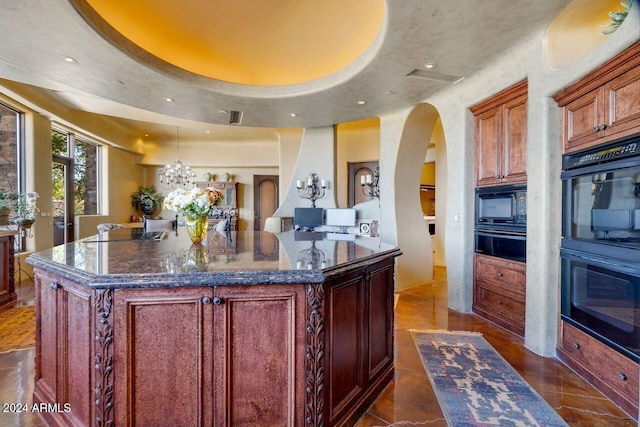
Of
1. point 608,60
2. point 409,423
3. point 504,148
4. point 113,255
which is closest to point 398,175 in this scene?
point 504,148

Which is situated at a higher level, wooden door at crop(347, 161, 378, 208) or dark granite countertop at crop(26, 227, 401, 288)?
wooden door at crop(347, 161, 378, 208)

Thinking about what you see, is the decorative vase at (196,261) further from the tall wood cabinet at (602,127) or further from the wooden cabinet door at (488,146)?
the wooden cabinet door at (488,146)

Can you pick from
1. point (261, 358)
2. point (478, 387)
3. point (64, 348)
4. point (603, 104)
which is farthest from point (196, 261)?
point (603, 104)

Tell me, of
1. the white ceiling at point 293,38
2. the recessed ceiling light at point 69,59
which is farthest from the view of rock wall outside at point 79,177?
the recessed ceiling light at point 69,59

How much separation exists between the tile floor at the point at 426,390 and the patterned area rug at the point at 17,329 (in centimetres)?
19

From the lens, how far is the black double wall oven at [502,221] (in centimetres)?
288

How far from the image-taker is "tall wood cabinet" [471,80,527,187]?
2.89m

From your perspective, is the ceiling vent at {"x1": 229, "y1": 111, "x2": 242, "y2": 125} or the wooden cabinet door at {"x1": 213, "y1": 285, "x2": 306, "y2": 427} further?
the ceiling vent at {"x1": 229, "y1": 111, "x2": 242, "y2": 125}

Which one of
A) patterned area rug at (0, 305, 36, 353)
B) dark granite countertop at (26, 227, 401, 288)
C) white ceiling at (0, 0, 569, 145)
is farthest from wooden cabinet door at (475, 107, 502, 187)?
patterned area rug at (0, 305, 36, 353)

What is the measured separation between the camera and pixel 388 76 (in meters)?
3.27

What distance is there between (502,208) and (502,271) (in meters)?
0.64

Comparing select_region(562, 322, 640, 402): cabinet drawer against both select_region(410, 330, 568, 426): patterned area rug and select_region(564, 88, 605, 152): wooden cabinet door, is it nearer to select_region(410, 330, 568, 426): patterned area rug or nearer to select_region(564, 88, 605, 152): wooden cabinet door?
select_region(410, 330, 568, 426): patterned area rug

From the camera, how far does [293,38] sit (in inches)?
143

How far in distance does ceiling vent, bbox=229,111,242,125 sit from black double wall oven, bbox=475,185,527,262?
3.54 metres
